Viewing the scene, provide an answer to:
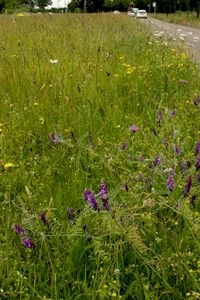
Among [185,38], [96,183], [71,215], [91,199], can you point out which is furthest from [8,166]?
[185,38]

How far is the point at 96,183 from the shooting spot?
2.52m

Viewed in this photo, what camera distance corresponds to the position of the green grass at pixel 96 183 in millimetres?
1813

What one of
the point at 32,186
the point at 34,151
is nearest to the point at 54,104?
the point at 34,151

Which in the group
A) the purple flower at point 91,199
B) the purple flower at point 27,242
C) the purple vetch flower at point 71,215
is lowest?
the purple flower at point 27,242

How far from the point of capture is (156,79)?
4.80 metres

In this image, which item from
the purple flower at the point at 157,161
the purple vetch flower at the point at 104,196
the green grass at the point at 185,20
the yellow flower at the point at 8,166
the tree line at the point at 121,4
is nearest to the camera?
the purple vetch flower at the point at 104,196

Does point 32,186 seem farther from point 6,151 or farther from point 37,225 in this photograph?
point 37,225

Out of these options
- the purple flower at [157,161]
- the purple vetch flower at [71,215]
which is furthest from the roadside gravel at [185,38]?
the purple vetch flower at [71,215]

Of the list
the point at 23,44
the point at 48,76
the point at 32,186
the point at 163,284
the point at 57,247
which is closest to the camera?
the point at 163,284

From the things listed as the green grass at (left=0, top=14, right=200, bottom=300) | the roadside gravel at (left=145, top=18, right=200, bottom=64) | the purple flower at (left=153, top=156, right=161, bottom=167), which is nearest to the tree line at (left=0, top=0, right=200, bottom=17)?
the roadside gravel at (left=145, top=18, right=200, bottom=64)

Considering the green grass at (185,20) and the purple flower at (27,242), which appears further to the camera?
the green grass at (185,20)

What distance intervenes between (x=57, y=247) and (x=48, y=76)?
2709mm

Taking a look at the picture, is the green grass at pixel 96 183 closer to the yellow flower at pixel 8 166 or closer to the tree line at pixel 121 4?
the yellow flower at pixel 8 166

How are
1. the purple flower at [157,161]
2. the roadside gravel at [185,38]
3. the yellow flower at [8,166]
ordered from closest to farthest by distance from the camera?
the purple flower at [157,161] < the yellow flower at [8,166] < the roadside gravel at [185,38]
